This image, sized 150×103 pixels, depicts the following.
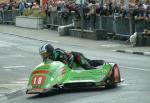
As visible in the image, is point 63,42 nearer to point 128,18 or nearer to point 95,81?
point 128,18

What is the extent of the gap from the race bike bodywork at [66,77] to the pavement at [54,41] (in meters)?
1.16

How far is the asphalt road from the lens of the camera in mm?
13344

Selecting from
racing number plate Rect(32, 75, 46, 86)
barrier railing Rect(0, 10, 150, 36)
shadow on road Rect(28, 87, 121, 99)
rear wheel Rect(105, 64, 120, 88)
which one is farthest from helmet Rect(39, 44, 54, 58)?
barrier railing Rect(0, 10, 150, 36)

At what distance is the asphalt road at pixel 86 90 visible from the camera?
13344mm

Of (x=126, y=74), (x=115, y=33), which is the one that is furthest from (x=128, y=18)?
(x=126, y=74)

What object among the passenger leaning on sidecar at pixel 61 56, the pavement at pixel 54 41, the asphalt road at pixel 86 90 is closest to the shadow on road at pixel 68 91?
the asphalt road at pixel 86 90

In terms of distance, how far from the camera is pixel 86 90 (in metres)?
15.0

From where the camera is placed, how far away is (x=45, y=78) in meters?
14.1

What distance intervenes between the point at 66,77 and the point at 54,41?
21163 mm

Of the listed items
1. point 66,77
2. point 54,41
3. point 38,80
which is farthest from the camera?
point 54,41

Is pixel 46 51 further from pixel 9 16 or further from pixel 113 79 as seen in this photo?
pixel 9 16

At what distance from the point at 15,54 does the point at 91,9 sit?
32.1 ft

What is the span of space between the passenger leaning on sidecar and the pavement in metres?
1.48

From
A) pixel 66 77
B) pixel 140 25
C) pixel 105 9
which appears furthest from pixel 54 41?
pixel 66 77
